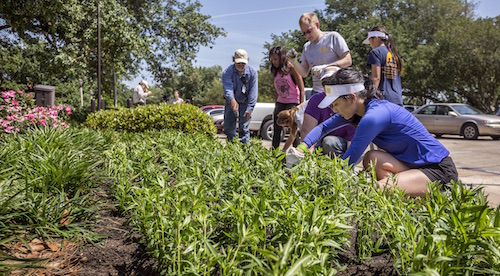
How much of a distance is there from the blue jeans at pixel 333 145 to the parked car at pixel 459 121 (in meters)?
14.4

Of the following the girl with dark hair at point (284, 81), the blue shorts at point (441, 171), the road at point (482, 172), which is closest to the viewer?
the blue shorts at point (441, 171)

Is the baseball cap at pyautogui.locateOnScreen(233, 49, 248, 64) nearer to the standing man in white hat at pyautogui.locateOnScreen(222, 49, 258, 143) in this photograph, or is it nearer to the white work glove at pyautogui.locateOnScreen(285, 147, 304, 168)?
the standing man in white hat at pyautogui.locateOnScreen(222, 49, 258, 143)

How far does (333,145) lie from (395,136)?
1023 mm

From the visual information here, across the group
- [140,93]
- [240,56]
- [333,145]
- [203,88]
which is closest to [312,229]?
[333,145]

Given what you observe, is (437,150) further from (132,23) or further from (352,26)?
(352,26)

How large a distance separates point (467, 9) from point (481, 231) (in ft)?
151

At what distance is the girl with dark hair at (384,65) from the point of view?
541 centimetres

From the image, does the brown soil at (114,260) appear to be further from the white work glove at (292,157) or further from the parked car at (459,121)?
the parked car at (459,121)

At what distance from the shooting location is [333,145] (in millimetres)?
4562

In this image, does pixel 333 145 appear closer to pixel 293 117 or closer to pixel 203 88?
pixel 293 117

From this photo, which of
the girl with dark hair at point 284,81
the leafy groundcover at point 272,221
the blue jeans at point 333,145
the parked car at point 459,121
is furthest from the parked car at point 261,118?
the leafy groundcover at point 272,221

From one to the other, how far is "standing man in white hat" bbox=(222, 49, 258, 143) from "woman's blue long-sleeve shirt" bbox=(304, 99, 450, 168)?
384 cm

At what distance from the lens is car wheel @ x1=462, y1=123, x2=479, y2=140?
16.8m

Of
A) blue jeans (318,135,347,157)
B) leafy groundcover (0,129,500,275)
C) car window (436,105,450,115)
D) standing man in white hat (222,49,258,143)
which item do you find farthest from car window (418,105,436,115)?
leafy groundcover (0,129,500,275)
